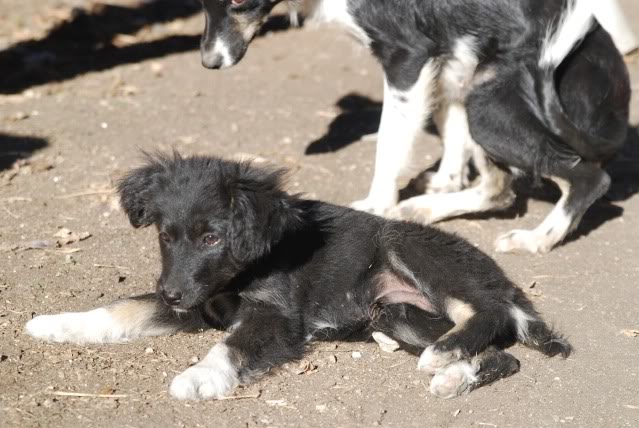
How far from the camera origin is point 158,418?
4238 millimetres

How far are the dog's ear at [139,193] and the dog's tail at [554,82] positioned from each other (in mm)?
2672

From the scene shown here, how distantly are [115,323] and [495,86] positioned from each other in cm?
301

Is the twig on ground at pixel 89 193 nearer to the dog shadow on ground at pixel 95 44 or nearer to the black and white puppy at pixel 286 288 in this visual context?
the black and white puppy at pixel 286 288

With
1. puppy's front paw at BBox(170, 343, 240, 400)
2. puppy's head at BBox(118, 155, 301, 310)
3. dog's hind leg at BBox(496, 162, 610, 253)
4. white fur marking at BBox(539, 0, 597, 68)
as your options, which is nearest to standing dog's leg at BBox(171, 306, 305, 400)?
puppy's front paw at BBox(170, 343, 240, 400)

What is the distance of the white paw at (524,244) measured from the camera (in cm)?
643

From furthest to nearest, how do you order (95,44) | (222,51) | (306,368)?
1. (95,44)
2. (222,51)
3. (306,368)

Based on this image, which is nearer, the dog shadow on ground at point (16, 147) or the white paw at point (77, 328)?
the white paw at point (77, 328)

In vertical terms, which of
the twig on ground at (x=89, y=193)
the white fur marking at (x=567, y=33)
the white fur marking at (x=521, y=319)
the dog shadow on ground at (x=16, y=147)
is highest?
the white fur marking at (x=567, y=33)

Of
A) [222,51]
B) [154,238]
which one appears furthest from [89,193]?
[222,51]

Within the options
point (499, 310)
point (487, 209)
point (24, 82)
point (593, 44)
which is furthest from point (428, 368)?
point (24, 82)

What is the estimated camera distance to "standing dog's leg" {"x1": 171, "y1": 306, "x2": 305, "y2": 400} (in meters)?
4.42

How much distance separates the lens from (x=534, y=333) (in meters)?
5.05

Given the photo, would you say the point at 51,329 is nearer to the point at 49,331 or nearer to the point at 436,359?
the point at 49,331

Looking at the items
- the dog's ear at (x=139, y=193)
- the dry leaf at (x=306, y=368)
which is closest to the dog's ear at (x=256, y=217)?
the dog's ear at (x=139, y=193)
